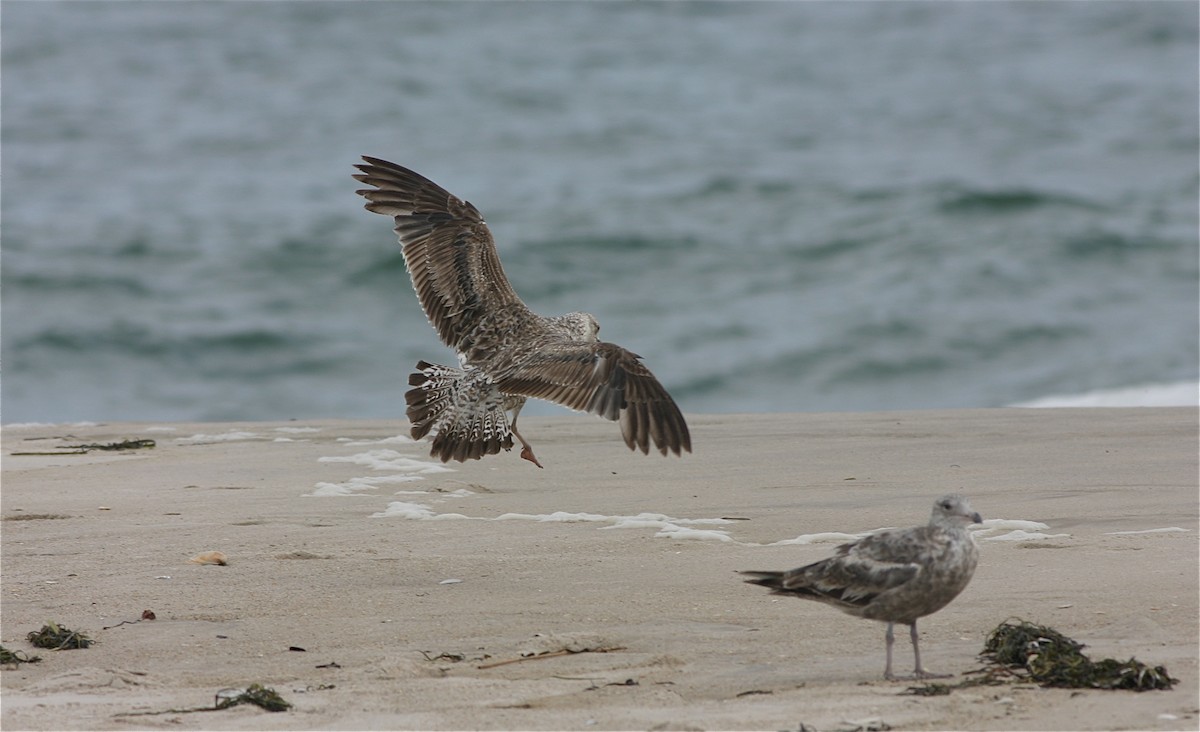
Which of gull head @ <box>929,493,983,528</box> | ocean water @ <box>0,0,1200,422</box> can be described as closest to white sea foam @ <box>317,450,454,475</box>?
gull head @ <box>929,493,983,528</box>

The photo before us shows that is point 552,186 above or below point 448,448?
above

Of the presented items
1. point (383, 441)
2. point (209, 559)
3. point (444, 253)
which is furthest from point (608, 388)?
point (383, 441)

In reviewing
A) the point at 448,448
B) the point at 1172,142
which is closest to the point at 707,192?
the point at 1172,142

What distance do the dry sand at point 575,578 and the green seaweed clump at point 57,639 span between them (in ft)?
0.18

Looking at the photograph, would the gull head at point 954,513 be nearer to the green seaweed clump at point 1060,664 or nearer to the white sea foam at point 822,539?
the green seaweed clump at point 1060,664

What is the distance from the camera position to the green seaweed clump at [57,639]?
4301mm

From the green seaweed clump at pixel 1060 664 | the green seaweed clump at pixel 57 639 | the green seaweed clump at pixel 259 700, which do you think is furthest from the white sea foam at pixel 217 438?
the green seaweed clump at pixel 1060 664

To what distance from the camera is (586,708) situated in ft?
12.0

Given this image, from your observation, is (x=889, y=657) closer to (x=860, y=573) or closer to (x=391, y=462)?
(x=860, y=573)

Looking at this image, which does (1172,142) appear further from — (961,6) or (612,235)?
(612,235)

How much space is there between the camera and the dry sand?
3.69m

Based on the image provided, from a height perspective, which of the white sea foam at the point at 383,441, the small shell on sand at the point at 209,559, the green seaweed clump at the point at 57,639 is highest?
the white sea foam at the point at 383,441

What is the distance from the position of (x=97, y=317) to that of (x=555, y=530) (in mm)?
12306

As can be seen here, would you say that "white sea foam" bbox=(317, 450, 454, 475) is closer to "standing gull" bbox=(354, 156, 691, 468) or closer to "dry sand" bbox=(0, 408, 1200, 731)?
"dry sand" bbox=(0, 408, 1200, 731)
